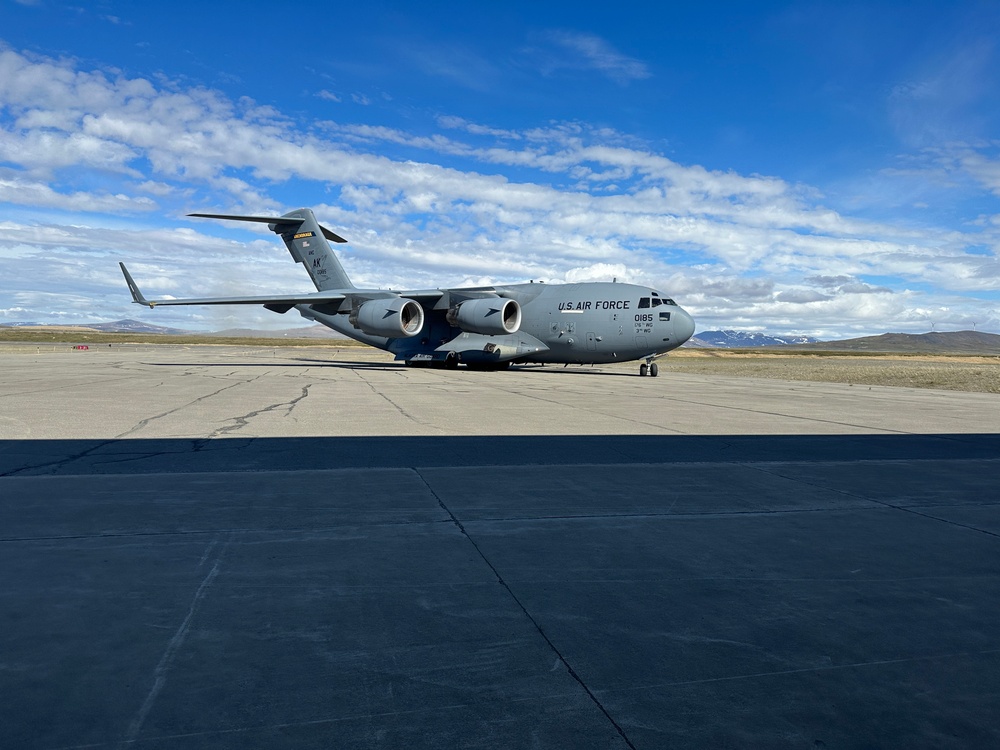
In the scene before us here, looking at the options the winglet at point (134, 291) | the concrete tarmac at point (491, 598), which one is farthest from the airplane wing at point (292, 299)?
the concrete tarmac at point (491, 598)

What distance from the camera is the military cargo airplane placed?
82.2 ft

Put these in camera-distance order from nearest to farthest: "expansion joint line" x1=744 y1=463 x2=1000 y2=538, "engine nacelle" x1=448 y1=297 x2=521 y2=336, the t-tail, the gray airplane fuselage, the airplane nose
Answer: "expansion joint line" x1=744 y1=463 x2=1000 y2=538
the airplane nose
the gray airplane fuselage
"engine nacelle" x1=448 y1=297 x2=521 y2=336
the t-tail

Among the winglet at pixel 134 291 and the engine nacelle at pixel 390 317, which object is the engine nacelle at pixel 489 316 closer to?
the engine nacelle at pixel 390 317

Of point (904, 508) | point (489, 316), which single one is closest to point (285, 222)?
point (489, 316)

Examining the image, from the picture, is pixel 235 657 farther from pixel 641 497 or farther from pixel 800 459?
pixel 800 459

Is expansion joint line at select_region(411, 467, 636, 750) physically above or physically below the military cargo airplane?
below

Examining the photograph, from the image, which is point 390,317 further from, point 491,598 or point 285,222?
point 491,598

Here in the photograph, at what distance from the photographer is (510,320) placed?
26.7 meters

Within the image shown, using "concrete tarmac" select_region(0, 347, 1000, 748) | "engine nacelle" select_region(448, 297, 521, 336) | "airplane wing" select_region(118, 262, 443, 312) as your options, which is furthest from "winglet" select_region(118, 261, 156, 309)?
"concrete tarmac" select_region(0, 347, 1000, 748)

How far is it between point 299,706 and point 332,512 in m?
2.70

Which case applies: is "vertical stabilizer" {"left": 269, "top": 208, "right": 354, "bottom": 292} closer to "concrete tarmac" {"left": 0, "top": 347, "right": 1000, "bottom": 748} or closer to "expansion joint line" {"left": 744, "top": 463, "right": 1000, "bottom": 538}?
"concrete tarmac" {"left": 0, "top": 347, "right": 1000, "bottom": 748}

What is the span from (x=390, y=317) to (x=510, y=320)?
438cm

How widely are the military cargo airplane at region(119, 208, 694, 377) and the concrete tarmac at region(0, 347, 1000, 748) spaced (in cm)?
1724

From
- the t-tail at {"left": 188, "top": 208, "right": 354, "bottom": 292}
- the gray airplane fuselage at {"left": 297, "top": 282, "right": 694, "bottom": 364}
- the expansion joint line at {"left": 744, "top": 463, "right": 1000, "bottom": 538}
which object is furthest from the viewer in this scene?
the t-tail at {"left": 188, "top": 208, "right": 354, "bottom": 292}
